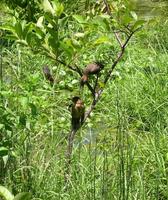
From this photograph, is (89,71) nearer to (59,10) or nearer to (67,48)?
(67,48)

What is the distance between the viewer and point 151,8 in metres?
10.1

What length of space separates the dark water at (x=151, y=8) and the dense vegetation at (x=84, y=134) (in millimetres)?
3338

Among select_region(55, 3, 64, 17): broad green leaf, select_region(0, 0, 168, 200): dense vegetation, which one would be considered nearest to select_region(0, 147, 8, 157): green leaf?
select_region(0, 0, 168, 200): dense vegetation

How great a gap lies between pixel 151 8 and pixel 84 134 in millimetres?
6746

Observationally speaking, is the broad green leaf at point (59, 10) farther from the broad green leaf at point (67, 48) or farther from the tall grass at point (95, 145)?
the tall grass at point (95, 145)

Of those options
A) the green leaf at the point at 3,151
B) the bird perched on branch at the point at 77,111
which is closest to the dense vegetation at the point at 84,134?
the green leaf at the point at 3,151

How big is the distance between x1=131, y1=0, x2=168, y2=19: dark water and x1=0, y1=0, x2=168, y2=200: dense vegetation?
3.34 metres

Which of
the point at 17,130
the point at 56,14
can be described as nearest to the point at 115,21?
the point at 56,14

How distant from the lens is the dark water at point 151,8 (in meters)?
8.22

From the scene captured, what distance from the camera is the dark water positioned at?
8.22m

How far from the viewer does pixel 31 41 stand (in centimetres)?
260

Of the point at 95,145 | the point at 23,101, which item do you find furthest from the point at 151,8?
the point at 23,101

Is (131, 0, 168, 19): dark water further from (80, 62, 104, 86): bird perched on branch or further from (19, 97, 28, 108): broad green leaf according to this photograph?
(19, 97, 28, 108): broad green leaf

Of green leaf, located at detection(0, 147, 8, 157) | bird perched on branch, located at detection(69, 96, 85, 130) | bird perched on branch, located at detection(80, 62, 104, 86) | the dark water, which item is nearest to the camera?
green leaf, located at detection(0, 147, 8, 157)
